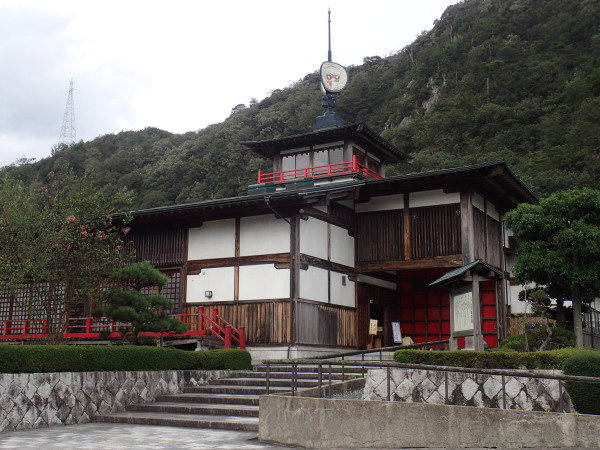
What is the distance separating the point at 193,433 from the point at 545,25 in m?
71.4

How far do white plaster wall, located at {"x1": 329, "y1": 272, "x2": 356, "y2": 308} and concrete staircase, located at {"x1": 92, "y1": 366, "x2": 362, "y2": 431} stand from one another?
5177 mm

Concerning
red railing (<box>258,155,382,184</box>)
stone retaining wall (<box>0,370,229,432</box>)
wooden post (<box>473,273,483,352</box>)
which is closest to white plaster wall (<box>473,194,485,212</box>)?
red railing (<box>258,155,382,184</box>)

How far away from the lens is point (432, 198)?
23312 millimetres

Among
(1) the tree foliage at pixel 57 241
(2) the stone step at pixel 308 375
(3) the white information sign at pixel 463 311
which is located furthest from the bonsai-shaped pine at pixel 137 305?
(3) the white information sign at pixel 463 311

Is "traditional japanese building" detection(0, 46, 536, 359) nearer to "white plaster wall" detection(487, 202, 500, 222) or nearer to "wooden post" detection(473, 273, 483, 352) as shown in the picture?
"white plaster wall" detection(487, 202, 500, 222)

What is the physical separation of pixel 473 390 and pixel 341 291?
1088 cm

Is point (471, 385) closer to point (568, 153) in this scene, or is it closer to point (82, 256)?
point (82, 256)

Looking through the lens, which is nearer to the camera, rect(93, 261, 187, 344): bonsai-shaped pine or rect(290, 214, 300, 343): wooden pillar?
rect(93, 261, 187, 344): bonsai-shaped pine

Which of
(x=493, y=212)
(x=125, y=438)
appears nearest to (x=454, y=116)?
(x=493, y=212)

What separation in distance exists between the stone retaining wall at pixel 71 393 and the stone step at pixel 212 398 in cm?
49

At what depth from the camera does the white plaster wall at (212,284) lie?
22.4 meters

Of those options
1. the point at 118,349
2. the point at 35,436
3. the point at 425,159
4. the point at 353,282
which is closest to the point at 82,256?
the point at 118,349

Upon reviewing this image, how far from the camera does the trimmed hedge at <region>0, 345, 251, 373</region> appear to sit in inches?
533

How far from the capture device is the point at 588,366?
12.0 m
